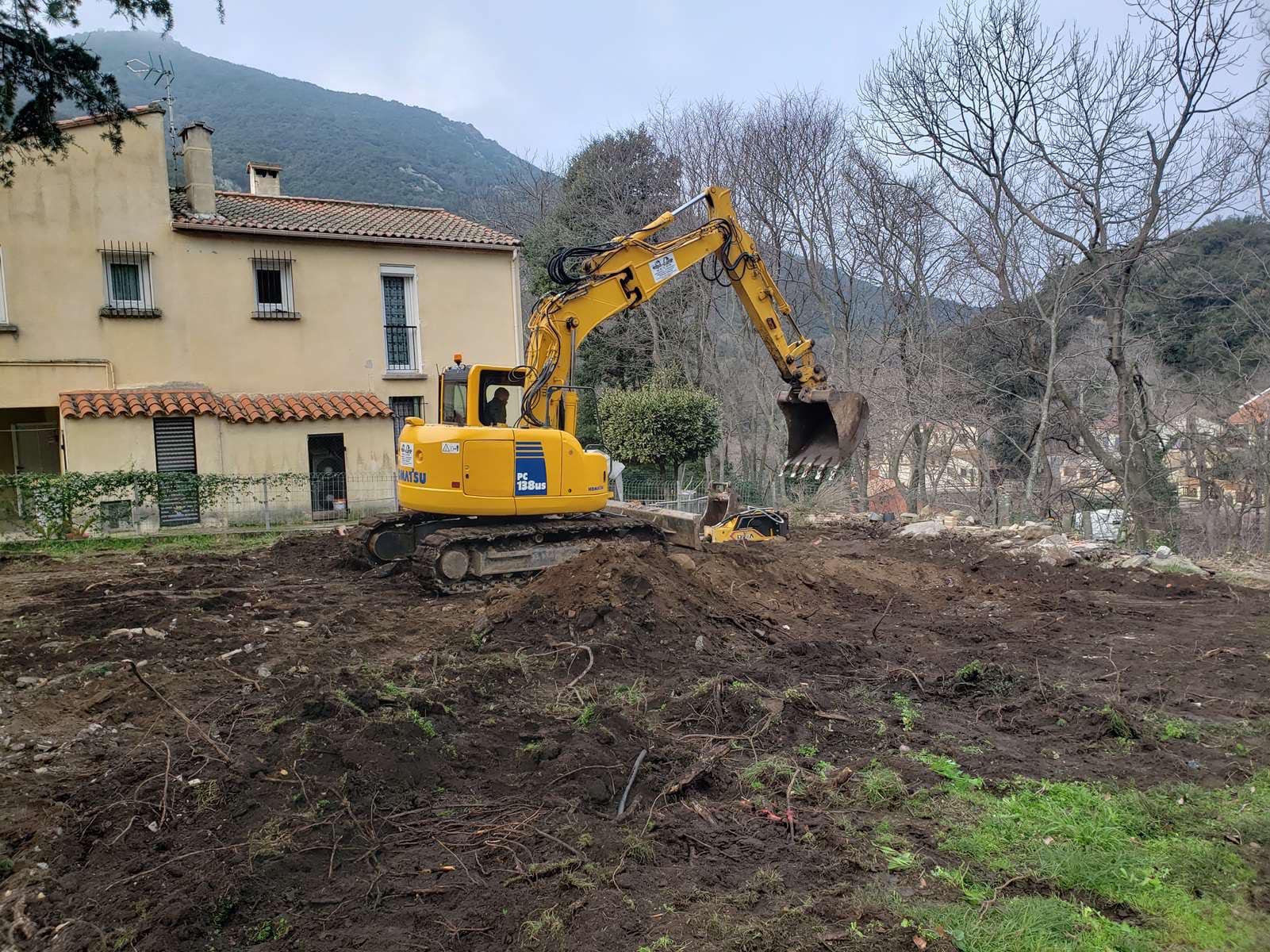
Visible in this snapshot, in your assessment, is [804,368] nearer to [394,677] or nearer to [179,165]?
[394,677]

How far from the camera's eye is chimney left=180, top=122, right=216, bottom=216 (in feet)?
58.2

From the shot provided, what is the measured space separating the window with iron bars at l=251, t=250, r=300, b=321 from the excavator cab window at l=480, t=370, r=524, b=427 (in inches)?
380

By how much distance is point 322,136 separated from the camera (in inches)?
2493

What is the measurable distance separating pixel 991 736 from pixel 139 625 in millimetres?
7881

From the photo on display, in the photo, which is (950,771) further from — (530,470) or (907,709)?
(530,470)

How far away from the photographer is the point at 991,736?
5777mm

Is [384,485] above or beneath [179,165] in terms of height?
Result: beneath

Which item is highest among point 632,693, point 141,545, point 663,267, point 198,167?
point 198,167

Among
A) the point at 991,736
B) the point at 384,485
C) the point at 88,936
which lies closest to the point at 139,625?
the point at 88,936

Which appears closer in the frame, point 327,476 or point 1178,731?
point 1178,731

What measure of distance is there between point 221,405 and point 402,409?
388cm

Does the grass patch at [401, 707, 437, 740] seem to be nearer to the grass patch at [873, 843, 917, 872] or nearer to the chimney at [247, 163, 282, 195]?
the grass patch at [873, 843, 917, 872]

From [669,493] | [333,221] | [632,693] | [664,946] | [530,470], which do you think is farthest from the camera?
[669,493]

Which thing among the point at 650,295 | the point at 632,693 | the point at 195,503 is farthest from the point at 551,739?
the point at 195,503
